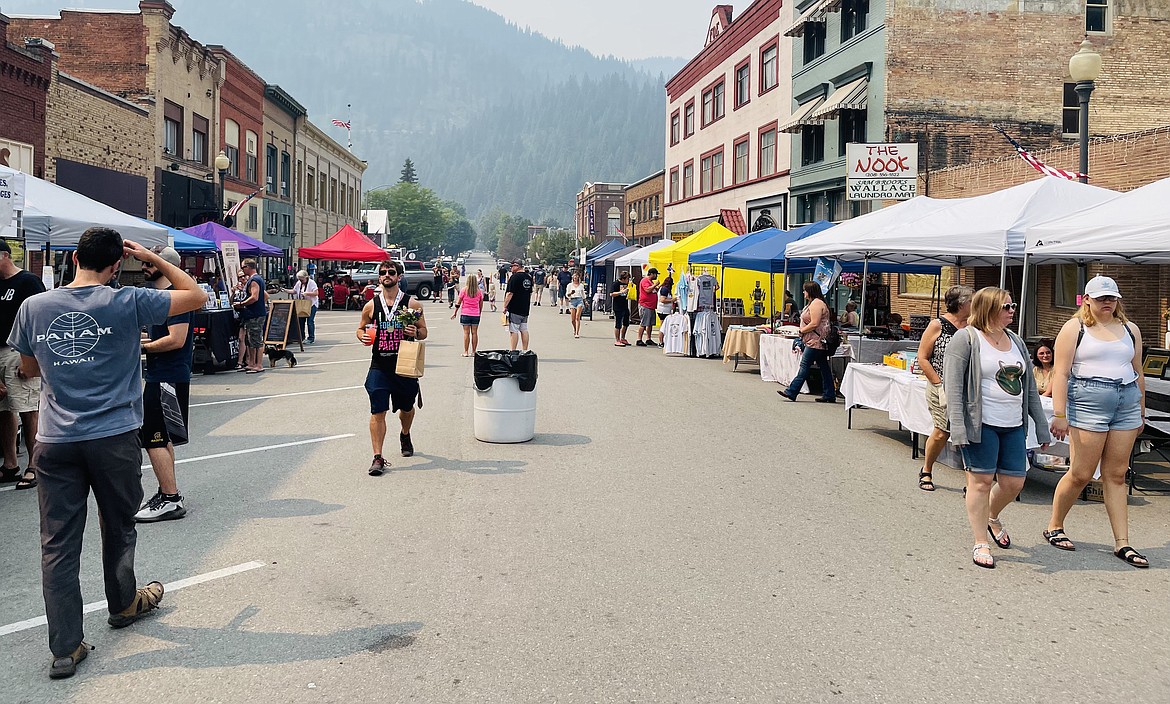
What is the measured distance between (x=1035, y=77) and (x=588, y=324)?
1576cm

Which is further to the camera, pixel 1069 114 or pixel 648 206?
pixel 648 206

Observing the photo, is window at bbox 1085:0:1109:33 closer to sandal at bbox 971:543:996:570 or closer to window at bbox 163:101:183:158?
sandal at bbox 971:543:996:570

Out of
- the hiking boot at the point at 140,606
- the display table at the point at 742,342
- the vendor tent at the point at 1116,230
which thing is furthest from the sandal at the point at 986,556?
the display table at the point at 742,342

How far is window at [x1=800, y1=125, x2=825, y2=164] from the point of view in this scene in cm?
3045

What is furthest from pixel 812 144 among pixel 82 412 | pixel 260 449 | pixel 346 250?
pixel 82 412

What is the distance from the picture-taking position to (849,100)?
2711 cm

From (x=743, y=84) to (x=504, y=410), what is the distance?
31.7 meters

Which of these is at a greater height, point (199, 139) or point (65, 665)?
point (199, 139)

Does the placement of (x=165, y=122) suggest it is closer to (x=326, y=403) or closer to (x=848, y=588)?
(x=326, y=403)

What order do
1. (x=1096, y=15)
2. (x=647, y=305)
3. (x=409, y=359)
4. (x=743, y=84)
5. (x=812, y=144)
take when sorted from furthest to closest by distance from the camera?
(x=743, y=84) < (x=812, y=144) < (x=1096, y=15) < (x=647, y=305) < (x=409, y=359)

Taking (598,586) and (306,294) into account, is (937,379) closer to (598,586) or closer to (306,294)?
(598,586)

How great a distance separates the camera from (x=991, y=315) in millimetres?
6133

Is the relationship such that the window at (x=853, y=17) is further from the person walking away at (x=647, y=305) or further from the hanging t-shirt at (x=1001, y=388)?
the hanging t-shirt at (x=1001, y=388)

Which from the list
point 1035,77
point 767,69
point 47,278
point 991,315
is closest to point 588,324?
point 767,69
